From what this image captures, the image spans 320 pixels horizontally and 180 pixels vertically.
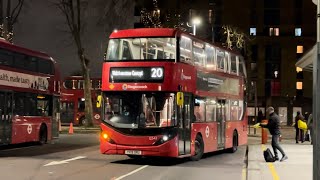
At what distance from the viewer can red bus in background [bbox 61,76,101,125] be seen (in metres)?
49.2

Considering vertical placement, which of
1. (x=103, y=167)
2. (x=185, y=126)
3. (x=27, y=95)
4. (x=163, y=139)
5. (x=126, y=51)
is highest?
(x=126, y=51)

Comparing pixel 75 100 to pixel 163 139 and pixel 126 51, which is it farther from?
pixel 163 139

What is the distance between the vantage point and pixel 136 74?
1739 centimetres

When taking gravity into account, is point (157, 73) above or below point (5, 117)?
above

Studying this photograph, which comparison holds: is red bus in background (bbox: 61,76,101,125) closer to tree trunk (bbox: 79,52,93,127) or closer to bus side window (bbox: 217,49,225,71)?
tree trunk (bbox: 79,52,93,127)

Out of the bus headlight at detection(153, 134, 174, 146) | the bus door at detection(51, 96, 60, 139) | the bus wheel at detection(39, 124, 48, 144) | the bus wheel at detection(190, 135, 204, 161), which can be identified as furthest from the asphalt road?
the bus door at detection(51, 96, 60, 139)

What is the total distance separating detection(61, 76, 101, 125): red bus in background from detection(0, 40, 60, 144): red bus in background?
2173cm

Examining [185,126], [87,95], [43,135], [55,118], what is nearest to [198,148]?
[185,126]

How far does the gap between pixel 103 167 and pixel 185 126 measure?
3.05 meters

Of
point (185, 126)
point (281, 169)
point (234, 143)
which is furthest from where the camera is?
point (234, 143)

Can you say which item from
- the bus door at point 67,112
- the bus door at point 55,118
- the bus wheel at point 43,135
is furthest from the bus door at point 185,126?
the bus door at point 67,112

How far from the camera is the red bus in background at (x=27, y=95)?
21.6 m

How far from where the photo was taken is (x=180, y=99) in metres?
17.0

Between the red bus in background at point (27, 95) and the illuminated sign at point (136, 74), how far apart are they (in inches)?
219
